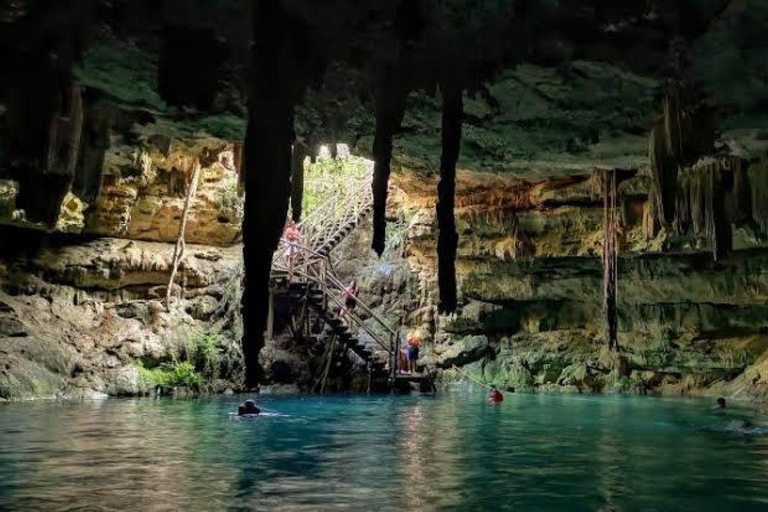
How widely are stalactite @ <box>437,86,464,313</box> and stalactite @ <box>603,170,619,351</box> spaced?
10660 millimetres

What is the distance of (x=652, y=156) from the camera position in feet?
41.9

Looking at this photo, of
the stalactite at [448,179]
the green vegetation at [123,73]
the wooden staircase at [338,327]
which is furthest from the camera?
the wooden staircase at [338,327]

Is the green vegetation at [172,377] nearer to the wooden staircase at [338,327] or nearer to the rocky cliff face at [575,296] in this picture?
the wooden staircase at [338,327]

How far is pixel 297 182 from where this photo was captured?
1290cm

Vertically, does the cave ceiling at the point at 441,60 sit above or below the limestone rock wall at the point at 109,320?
above

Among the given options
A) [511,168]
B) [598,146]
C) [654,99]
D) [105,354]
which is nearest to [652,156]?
[654,99]

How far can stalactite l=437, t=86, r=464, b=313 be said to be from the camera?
386 inches

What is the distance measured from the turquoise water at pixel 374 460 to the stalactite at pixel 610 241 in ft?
10.9

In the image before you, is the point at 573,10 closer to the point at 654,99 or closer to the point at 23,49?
the point at 654,99

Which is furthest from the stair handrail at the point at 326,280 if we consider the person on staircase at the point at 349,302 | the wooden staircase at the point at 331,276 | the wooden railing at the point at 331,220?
the wooden railing at the point at 331,220

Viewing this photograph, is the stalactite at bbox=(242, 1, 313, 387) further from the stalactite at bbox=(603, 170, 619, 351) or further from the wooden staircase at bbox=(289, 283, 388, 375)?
the wooden staircase at bbox=(289, 283, 388, 375)

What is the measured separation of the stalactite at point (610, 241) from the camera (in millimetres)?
19797

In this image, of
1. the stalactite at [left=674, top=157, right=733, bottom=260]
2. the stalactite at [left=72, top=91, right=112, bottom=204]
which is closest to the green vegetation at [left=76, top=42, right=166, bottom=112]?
the stalactite at [left=72, top=91, right=112, bottom=204]

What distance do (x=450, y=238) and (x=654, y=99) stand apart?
13.5 ft
